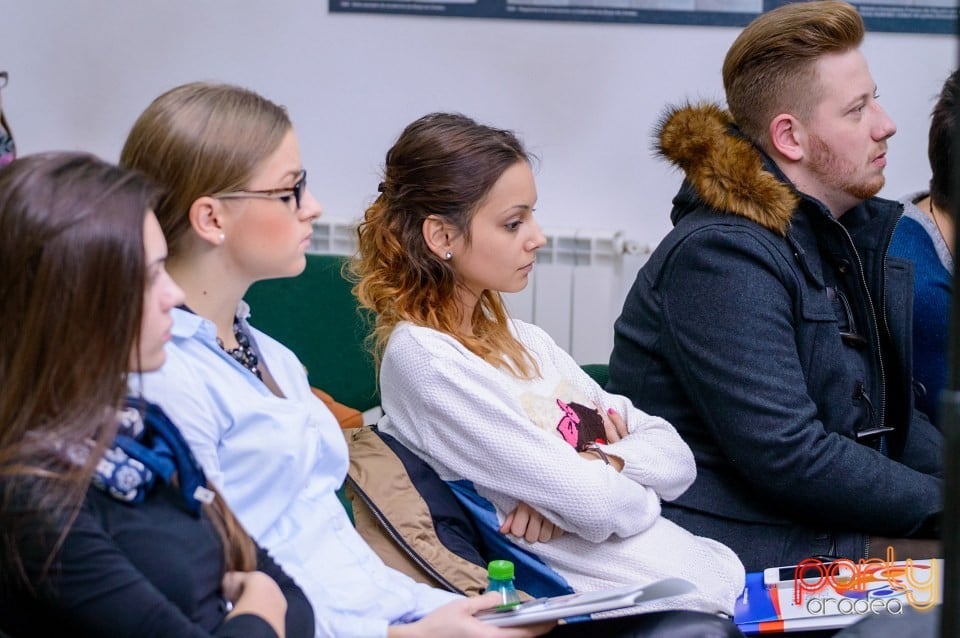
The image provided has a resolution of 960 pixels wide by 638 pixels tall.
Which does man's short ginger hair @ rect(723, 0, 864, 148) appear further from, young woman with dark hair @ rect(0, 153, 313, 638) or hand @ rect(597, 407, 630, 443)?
young woman with dark hair @ rect(0, 153, 313, 638)

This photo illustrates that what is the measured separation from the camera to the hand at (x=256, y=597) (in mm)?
1291

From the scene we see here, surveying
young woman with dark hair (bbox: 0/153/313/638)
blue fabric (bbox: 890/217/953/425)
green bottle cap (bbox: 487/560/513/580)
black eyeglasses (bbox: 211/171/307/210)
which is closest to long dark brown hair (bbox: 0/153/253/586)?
young woman with dark hair (bbox: 0/153/313/638)

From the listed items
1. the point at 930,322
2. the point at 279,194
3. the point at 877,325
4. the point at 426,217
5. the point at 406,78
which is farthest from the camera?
the point at 406,78

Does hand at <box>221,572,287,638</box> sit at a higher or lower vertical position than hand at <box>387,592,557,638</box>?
higher

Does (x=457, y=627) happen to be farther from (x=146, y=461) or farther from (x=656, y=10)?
(x=656, y=10)

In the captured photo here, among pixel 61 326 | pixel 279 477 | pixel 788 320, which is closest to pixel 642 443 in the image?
pixel 788 320

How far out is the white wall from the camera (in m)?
3.29

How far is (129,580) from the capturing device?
114 centimetres

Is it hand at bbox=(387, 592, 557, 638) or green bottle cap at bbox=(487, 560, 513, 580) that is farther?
green bottle cap at bbox=(487, 560, 513, 580)

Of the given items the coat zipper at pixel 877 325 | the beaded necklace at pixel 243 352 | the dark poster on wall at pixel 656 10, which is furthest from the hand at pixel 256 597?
the dark poster on wall at pixel 656 10

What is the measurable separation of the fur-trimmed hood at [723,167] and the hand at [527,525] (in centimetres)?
71

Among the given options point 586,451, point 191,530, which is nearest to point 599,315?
point 586,451

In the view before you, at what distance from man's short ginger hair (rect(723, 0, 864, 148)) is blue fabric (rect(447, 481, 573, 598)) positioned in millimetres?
982

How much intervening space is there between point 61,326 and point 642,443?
1089 millimetres
